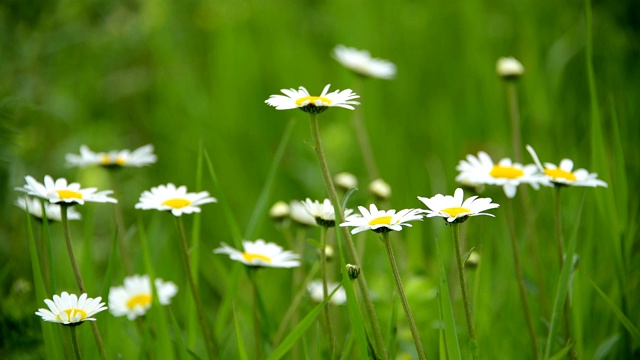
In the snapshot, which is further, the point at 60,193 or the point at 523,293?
the point at 523,293

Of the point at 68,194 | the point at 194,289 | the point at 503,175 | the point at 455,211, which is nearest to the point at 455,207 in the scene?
the point at 455,211

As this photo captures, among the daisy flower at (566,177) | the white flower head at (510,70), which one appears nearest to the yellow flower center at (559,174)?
the daisy flower at (566,177)

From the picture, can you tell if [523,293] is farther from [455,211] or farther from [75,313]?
[75,313]

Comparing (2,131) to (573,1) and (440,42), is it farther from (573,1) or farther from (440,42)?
(573,1)

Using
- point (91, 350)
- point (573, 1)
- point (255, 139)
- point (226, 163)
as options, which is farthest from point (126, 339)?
point (573, 1)

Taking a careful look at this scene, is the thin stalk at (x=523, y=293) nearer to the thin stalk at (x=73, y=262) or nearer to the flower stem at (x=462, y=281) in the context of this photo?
the flower stem at (x=462, y=281)

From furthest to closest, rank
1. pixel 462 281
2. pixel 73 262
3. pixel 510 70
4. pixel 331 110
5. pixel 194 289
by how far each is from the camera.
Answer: pixel 331 110 < pixel 510 70 < pixel 194 289 < pixel 73 262 < pixel 462 281
